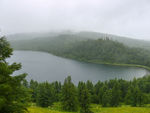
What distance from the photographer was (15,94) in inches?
406

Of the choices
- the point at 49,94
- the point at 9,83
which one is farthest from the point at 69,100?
the point at 9,83

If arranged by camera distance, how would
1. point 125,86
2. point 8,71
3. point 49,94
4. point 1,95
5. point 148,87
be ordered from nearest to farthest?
point 1,95, point 8,71, point 49,94, point 125,86, point 148,87

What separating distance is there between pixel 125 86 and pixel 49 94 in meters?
46.9

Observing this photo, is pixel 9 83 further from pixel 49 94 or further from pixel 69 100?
pixel 49 94

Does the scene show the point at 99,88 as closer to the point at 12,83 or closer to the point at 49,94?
the point at 49,94

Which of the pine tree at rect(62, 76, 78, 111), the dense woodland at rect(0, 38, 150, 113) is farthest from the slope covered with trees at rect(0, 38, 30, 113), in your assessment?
the pine tree at rect(62, 76, 78, 111)

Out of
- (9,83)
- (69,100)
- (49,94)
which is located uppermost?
(9,83)

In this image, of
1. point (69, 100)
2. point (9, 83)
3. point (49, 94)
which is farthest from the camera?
point (49, 94)

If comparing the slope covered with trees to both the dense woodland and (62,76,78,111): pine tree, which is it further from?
(62,76,78,111): pine tree

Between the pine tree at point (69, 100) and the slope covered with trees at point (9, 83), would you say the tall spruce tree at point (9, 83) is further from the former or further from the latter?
the pine tree at point (69, 100)

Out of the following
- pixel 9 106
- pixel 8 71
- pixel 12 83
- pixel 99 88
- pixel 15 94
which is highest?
pixel 8 71

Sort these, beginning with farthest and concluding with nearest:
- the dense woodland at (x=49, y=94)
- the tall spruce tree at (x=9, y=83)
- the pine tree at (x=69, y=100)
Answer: the pine tree at (x=69, y=100) < the dense woodland at (x=49, y=94) < the tall spruce tree at (x=9, y=83)

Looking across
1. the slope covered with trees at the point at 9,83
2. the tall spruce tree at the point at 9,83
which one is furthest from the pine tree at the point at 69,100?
the tall spruce tree at the point at 9,83

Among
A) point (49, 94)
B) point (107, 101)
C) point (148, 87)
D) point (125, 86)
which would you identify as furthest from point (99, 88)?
point (148, 87)
